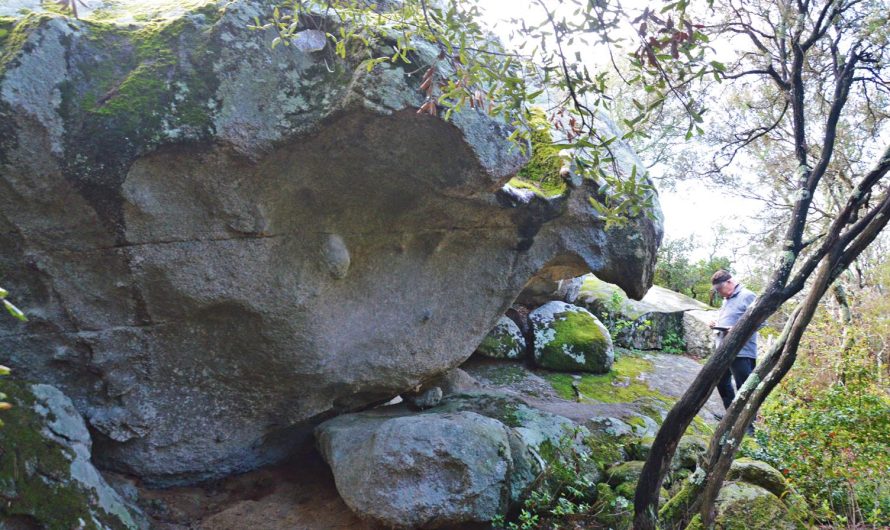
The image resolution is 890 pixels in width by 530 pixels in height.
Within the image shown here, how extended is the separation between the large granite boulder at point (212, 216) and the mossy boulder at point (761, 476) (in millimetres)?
3179

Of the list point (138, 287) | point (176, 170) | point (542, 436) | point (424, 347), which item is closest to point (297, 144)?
point (176, 170)

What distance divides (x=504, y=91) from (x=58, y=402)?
12.5ft

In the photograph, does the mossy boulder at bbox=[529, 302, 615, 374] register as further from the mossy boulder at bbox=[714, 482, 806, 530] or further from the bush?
the mossy boulder at bbox=[714, 482, 806, 530]

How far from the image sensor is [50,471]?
3.73 meters

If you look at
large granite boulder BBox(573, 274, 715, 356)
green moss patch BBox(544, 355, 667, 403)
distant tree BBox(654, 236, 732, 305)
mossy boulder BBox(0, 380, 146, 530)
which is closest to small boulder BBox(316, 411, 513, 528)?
mossy boulder BBox(0, 380, 146, 530)

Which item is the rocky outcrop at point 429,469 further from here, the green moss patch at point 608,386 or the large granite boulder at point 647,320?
the large granite boulder at point 647,320

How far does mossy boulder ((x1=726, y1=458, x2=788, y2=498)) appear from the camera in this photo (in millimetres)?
5027

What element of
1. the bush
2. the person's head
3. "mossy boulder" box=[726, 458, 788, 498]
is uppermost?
the person's head

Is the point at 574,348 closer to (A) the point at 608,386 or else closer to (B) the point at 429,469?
(A) the point at 608,386

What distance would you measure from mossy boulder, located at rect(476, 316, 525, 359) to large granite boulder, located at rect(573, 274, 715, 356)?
336 centimetres

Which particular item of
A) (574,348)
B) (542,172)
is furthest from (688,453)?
(574,348)

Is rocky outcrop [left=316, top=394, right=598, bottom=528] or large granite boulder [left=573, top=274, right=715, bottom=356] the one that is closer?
rocky outcrop [left=316, top=394, right=598, bottom=528]

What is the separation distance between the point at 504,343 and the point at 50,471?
21.7ft

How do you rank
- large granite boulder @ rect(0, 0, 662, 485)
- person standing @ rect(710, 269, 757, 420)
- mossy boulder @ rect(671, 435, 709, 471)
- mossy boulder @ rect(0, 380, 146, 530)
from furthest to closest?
person standing @ rect(710, 269, 757, 420), mossy boulder @ rect(671, 435, 709, 471), large granite boulder @ rect(0, 0, 662, 485), mossy boulder @ rect(0, 380, 146, 530)
